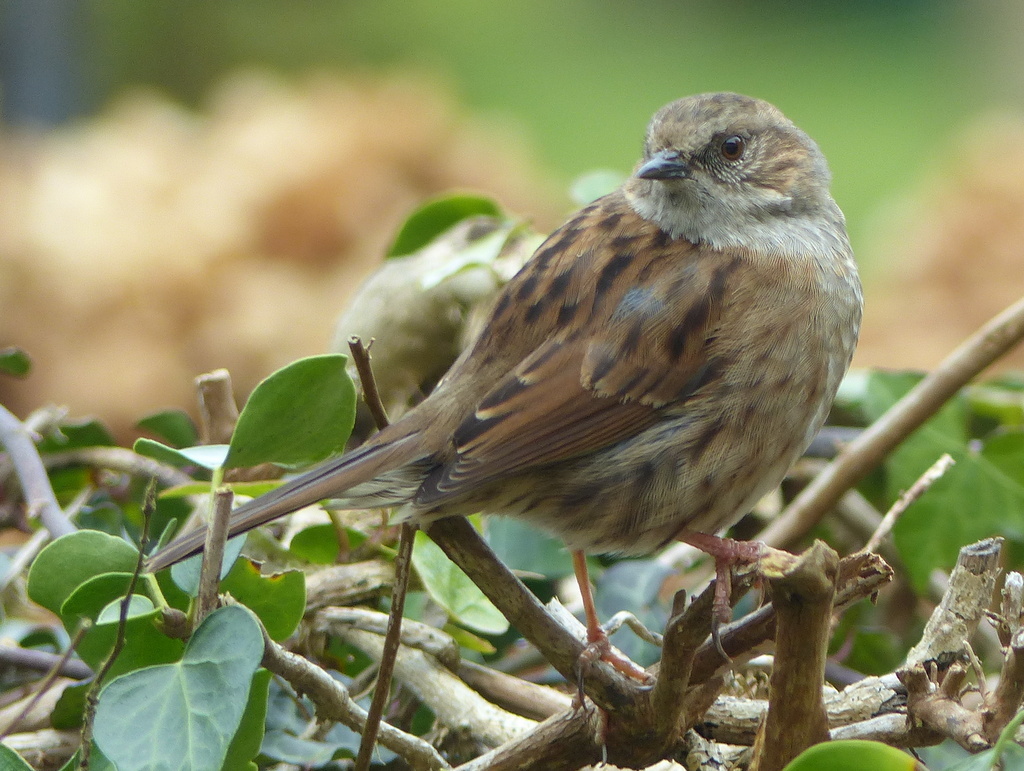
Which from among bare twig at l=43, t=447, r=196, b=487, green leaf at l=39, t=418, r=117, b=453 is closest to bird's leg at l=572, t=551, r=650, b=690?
bare twig at l=43, t=447, r=196, b=487

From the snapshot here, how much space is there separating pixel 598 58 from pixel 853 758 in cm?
1120

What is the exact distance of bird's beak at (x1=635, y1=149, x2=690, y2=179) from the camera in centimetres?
249

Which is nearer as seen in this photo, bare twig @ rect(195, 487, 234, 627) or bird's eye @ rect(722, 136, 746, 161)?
bare twig @ rect(195, 487, 234, 627)

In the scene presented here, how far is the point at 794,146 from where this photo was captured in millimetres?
2795

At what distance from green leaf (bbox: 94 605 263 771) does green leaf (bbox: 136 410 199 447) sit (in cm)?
120

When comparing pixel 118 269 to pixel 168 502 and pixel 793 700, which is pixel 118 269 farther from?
pixel 793 700

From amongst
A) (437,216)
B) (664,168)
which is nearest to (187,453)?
(664,168)

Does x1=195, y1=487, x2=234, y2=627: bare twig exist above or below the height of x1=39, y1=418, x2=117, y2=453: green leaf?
above

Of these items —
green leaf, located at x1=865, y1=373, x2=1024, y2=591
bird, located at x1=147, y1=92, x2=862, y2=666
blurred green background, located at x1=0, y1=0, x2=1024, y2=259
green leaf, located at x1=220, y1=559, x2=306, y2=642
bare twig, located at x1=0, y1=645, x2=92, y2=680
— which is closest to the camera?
green leaf, located at x1=220, y1=559, x2=306, y2=642

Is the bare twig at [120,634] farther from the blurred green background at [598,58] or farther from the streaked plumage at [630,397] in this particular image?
the blurred green background at [598,58]

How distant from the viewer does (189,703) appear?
53.8 inches

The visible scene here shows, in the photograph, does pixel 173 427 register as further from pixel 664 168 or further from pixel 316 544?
pixel 664 168

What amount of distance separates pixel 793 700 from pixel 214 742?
66 cm

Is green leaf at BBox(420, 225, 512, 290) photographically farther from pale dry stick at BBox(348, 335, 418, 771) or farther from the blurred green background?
the blurred green background
